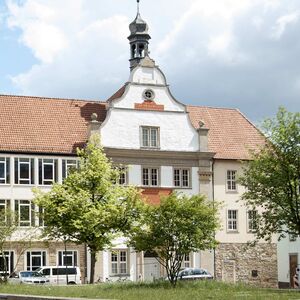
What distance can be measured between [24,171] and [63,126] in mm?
5504

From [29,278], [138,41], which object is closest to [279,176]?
[29,278]

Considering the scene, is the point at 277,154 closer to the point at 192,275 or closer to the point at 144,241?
the point at 144,241

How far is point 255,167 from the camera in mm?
49188

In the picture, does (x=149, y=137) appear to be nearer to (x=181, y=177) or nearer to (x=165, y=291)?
(x=181, y=177)

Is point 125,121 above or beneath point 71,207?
above

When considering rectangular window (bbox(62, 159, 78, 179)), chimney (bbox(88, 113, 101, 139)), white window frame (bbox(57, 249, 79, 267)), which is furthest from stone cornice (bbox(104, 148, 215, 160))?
white window frame (bbox(57, 249, 79, 267))

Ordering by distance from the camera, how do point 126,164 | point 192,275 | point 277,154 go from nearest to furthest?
point 277,154 → point 192,275 → point 126,164

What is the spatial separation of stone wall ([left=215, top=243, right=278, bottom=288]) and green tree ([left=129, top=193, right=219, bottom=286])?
72.8 feet

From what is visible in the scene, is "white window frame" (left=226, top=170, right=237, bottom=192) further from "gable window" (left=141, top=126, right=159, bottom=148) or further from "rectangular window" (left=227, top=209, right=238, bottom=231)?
"gable window" (left=141, top=126, right=159, bottom=148)

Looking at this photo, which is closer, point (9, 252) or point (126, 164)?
point (9, 252)

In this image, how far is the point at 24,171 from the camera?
63344 mm

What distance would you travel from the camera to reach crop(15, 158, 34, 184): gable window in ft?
207

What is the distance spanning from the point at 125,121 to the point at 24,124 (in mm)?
7548

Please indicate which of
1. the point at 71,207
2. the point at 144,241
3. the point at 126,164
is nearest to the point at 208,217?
the point at 144,241
